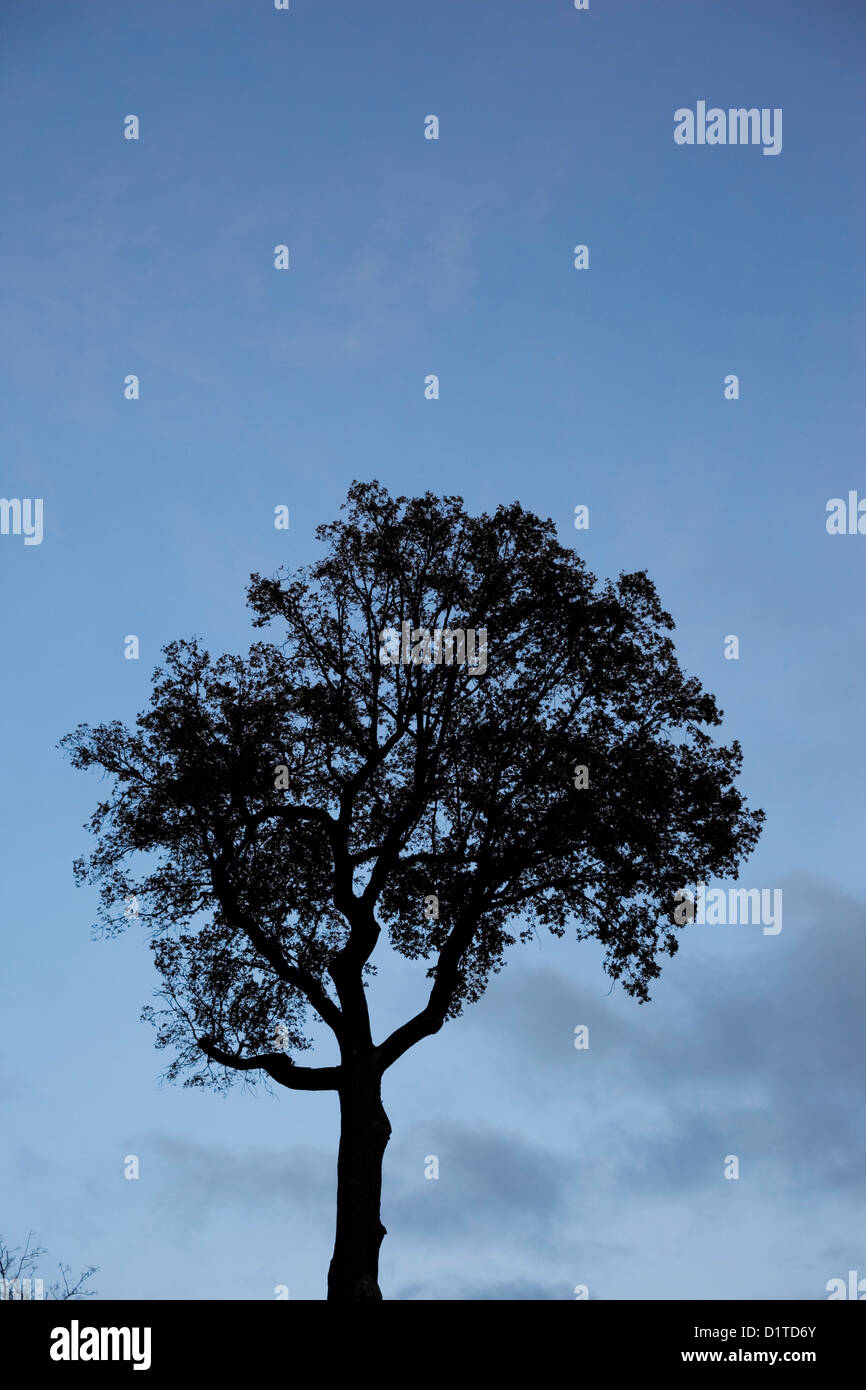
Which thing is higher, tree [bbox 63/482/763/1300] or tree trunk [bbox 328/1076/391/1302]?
tree [bbox 63/482/763/1300]

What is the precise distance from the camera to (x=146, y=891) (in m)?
26.0

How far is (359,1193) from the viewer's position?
72.6ft

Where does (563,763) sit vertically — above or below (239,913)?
above

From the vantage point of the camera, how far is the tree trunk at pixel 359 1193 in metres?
21.3

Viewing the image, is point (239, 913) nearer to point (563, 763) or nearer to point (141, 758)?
point (141, 758)

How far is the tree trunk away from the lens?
69.9 feet

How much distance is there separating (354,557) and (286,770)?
5.31 m

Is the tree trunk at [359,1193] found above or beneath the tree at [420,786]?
beneath
